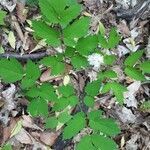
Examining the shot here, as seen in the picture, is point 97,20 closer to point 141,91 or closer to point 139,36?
point 139,36

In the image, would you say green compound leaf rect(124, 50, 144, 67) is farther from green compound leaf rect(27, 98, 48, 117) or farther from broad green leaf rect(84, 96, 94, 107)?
green compound leaf rect(27, 98, 48, 117)

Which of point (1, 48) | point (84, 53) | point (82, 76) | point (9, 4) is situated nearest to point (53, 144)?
point (82, 76)

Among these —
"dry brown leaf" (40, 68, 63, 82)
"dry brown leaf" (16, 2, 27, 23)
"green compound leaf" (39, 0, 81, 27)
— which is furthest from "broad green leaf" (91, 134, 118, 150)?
"dry brown leaf" (16, 2, 27, 23)

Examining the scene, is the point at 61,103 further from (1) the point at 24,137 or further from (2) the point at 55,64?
(1) the point at 24,137

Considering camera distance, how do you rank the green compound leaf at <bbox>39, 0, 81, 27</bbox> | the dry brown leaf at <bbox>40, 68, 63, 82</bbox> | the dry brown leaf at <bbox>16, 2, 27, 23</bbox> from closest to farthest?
the green compound leaf at <bbox>39, 0, 81, 27</bbox> < the dry brown leaf at <bbox>40, 68, 63, 82</bbox> < the dry brown leaf at <bbox>16, 2, 27, 23</bbox>

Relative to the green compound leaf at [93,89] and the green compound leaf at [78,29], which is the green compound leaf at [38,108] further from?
the green compound leaf at [78,29]
